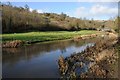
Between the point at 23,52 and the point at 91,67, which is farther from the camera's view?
the point at 23,52

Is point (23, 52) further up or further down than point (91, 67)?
further up

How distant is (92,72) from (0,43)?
28.4 m

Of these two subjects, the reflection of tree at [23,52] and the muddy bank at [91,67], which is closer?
the muddy bank at [91,67]

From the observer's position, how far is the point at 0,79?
20172 mm

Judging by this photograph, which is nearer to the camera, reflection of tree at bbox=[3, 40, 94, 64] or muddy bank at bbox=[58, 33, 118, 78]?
muddy bank at bbox=[58, 33, 118, 78]

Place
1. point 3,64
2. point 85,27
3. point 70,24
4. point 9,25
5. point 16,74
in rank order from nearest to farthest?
1. point 16,74
2. point 3,64
3. point 9,25
4. point 70,24
5. point 85,27

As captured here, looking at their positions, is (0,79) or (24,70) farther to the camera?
(24,70)

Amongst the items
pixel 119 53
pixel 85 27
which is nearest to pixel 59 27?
pixel 85 27

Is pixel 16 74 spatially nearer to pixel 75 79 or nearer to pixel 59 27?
pixel 75 79

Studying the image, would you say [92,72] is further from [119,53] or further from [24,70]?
[119,53]

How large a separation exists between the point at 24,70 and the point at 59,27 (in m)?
85.3

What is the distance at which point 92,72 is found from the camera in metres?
20.4

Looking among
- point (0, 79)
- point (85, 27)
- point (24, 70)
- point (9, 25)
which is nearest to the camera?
point (0, 79)

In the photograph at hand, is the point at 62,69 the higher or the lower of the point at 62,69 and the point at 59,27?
the lower
